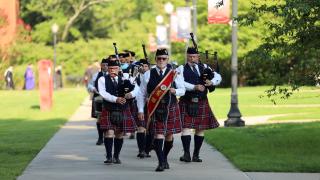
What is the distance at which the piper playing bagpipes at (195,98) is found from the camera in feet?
43.4

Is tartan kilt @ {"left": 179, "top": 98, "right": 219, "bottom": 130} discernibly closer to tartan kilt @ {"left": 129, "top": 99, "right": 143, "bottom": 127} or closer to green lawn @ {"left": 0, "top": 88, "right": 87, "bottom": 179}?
tartan kilt @ {"left": 129, "top": 99, "right": 143, "bottom": 127}

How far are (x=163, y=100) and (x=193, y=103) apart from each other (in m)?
1.07

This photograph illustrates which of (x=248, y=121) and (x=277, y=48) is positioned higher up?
(x=277, y=48)

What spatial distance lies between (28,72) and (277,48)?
127ft

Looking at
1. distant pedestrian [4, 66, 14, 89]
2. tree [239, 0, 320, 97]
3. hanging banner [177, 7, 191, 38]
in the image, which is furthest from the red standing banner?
distant pedestrian [4, 66, 14, 89]

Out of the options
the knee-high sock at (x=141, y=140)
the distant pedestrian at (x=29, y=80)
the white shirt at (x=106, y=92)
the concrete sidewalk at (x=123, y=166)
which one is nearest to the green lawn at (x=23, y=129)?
the concrete sidewalk at (x=123, y=166)

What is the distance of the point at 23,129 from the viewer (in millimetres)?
21000

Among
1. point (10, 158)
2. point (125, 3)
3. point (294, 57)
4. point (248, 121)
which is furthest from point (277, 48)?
point (125, 3)

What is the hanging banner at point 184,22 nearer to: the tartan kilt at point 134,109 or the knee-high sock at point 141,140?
the tartan kilt at point 134,109

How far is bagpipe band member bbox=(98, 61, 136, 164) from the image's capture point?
42.8 ft

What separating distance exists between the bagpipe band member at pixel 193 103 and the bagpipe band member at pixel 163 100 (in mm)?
648

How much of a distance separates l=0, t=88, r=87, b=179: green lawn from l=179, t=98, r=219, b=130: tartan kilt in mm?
2627

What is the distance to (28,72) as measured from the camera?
51219mm

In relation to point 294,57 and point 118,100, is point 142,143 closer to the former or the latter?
point 118,100
